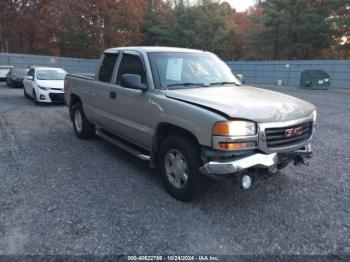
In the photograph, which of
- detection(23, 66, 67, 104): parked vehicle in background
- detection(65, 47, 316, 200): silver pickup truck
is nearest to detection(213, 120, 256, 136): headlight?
detection(65, 47, 316, 200): silver pickup truck

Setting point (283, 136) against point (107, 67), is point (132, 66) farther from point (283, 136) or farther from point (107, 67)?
point (283, 136)

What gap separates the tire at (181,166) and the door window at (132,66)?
1.13 meters

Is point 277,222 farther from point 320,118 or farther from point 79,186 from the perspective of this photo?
point 320,118

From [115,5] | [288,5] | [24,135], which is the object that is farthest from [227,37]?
[24,135]

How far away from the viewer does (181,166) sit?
3.77 m

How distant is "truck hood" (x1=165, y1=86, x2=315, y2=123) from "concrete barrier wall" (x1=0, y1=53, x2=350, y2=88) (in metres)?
21.9

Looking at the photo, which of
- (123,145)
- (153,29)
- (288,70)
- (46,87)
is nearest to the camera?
(123,145)

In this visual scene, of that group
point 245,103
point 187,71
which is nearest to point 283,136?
point 245,103

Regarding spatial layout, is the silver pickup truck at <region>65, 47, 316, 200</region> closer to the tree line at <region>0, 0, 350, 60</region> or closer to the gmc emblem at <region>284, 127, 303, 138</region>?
the gmc emblem at <region>284, 127, 303, 138</region>

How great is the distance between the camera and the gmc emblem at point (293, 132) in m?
3.50

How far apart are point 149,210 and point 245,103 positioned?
5.54 ft

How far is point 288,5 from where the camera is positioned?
32.5 meters

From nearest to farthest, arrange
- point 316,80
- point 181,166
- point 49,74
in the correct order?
1. point 181,166
2. point 49,74
3. point 316,80

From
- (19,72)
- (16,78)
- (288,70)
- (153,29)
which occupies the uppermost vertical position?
(153,29)
